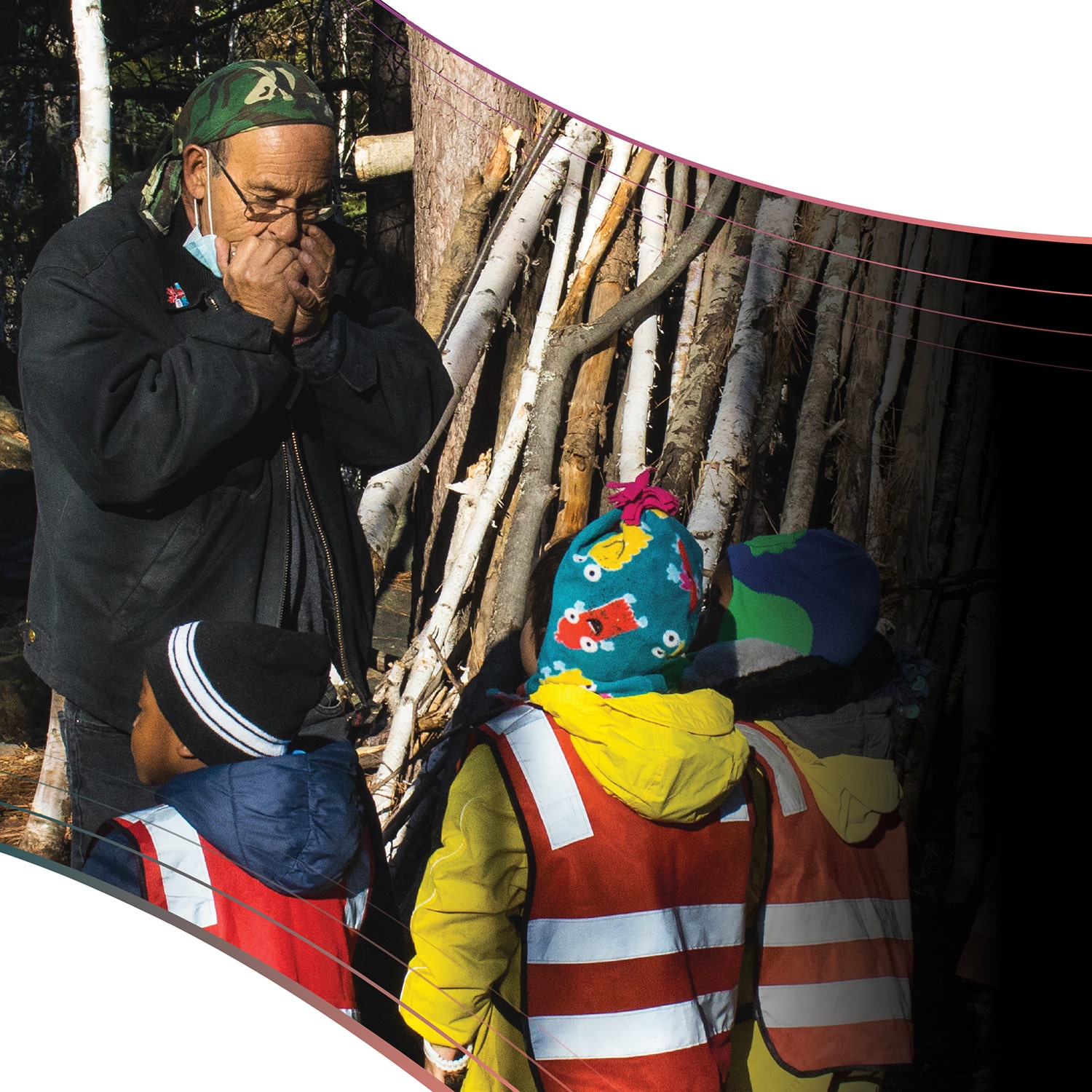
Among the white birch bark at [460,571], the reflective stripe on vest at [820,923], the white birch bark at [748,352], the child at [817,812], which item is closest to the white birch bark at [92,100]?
the white birch bark at [460,571]

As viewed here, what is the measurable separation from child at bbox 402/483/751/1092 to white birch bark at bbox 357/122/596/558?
0.85ft

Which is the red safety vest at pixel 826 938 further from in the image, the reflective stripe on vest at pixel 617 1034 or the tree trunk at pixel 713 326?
the tree trunk at pixel 713 326

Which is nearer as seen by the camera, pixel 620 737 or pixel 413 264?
pixel 620 737

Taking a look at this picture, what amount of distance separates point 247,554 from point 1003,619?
3.52ft

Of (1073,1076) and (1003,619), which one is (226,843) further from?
(1073,1076)

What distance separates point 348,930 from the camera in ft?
5.09

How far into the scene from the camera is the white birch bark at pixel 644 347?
160 centimetres

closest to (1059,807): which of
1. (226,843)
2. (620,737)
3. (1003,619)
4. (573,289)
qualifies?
(1003,619)

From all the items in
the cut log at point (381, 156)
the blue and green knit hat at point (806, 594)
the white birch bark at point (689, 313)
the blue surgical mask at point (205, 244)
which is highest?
the cut log at point (381, 156)

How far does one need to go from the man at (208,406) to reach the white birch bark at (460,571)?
0.08 meters

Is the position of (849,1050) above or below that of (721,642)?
below

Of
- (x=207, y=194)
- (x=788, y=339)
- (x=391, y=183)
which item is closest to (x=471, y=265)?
(x=391, y=183)

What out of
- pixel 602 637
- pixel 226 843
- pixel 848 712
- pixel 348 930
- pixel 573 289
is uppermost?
pixel 573 289

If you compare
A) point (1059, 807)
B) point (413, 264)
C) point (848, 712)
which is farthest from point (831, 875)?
point (413, 264)
